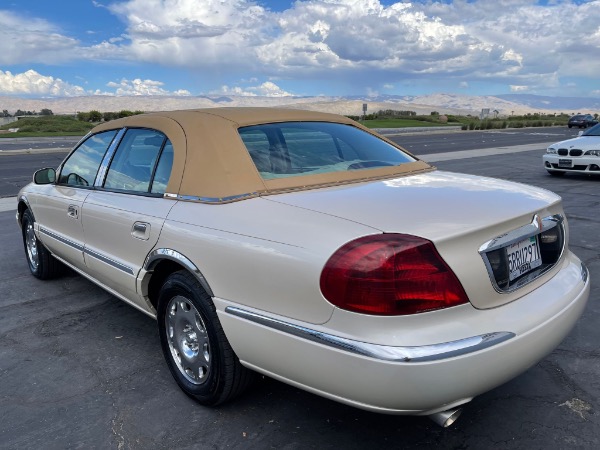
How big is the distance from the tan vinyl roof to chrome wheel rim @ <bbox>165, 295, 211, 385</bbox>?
635mm

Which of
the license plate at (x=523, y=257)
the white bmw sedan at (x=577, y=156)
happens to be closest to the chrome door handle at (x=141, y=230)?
the license plate at (x=523, y=257)

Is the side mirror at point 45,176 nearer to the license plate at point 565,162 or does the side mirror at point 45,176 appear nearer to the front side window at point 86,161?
the front side window at point 86,161

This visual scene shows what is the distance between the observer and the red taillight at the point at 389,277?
2.06m

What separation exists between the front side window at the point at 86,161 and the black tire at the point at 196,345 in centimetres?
147

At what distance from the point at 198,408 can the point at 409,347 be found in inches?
58.0

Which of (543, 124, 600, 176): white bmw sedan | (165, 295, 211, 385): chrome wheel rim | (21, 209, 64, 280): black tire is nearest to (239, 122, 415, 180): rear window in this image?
(165, 295, 211, 385): chrome wheel rim

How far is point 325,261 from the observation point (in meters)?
2.14

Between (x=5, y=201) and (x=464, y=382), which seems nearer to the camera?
(x=464, y=382)

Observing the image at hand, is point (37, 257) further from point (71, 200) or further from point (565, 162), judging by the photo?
point (565, 162)

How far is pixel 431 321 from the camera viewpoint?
6.85ft

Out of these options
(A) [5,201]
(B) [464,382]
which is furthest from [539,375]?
(A) [5,201]

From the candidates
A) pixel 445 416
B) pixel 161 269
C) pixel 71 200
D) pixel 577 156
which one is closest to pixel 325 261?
pixel 445 416

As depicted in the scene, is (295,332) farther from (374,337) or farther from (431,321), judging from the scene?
(431,321)

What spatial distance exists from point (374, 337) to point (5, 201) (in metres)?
10.0
